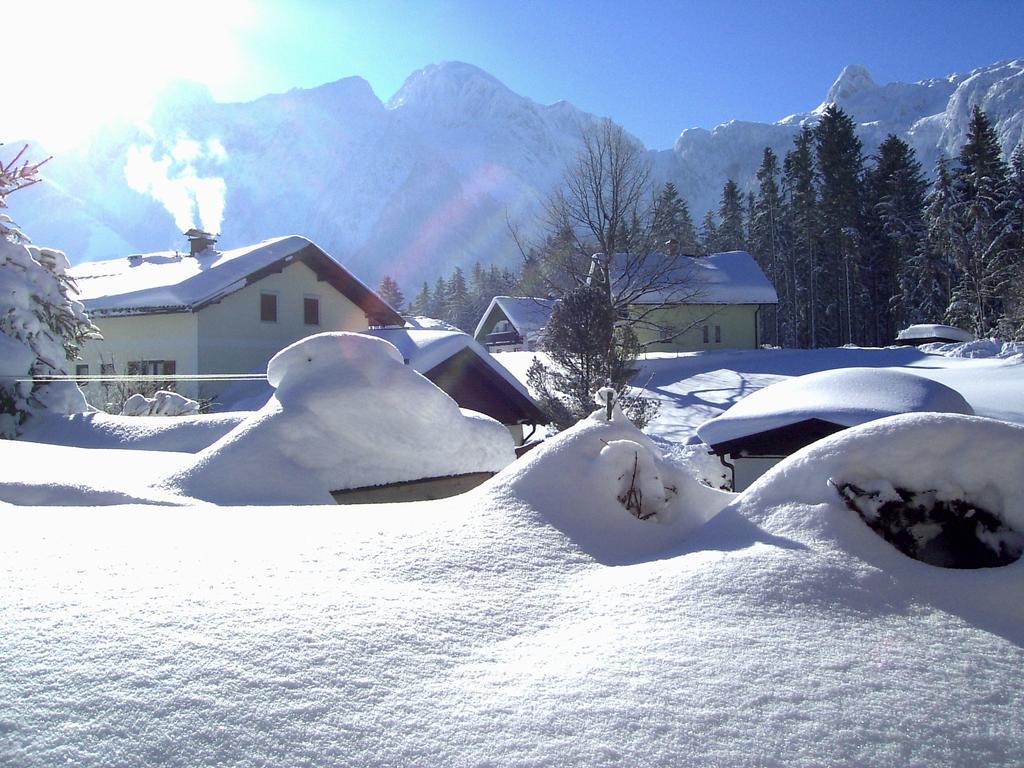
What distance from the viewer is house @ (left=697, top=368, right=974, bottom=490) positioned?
9.95 metres

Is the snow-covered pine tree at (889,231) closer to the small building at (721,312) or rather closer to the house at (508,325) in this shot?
the small building at (721,312)

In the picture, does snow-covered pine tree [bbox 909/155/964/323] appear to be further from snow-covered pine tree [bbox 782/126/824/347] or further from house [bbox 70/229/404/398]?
house [bbox 70/229/404/398]

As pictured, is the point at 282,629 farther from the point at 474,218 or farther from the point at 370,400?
the point at 474,218

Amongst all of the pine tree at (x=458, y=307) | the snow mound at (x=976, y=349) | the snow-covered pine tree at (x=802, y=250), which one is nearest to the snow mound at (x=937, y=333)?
the snow mound at (x=976, y=349)

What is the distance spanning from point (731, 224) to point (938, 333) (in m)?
25.6

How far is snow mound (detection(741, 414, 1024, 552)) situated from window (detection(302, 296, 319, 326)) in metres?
22.6

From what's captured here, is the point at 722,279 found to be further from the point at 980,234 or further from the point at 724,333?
the point at 980,234

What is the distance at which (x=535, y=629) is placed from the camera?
7.71ft

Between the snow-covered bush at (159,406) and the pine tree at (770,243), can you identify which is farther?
the pine tree at (770,243)

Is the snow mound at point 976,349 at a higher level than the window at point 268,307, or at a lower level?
lower

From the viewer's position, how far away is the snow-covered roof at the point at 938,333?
36219 millimetres

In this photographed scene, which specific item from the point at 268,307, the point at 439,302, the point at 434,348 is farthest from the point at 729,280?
the point at 439,302

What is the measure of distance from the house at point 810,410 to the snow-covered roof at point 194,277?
15054 mm

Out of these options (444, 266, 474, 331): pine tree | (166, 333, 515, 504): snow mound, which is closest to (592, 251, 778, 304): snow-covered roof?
(166, 333, 515, 504): snow mound
